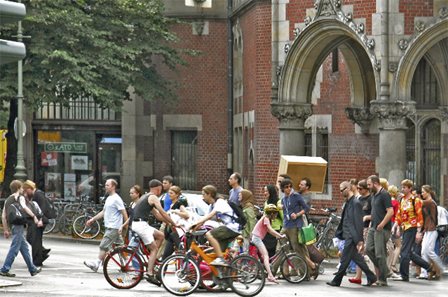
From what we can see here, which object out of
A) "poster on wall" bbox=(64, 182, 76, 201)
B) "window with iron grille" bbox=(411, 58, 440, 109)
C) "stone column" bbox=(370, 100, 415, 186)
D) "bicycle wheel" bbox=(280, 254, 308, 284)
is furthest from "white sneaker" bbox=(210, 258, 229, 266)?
"poster on wall" bbox=(64, 182, 76, 201)

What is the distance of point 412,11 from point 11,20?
34.6ft

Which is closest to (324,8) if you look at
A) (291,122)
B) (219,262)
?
(291,122)

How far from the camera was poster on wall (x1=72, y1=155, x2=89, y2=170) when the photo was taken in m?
34.1

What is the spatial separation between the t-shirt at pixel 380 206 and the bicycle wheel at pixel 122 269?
373 centimetres

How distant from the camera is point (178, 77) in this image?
3027 cm

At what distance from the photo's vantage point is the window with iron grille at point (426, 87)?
23.5m

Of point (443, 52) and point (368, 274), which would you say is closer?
point (368, 274)

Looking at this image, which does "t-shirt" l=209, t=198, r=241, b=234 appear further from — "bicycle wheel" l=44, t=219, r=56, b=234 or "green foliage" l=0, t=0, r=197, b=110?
"bicycle wheel" l=44, t=219, r=56, b=234

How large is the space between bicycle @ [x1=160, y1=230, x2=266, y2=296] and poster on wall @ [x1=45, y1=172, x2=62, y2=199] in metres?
21.7

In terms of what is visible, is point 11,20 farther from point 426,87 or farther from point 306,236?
point 426,87

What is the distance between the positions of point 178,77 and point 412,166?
9508mm

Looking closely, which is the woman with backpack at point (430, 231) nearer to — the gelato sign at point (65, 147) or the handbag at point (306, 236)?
the handbag at point (306, 236)

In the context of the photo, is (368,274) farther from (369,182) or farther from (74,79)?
(74,79)

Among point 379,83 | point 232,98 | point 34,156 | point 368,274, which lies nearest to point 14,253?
point 368,274
